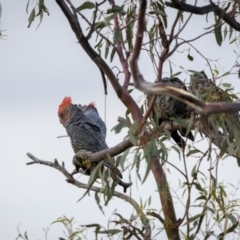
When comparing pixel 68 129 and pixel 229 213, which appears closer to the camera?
pixel 229 213

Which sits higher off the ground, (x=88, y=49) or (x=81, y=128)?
(x=81, y=128)

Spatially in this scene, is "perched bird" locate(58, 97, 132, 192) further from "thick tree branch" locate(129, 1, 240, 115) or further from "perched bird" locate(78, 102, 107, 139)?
"thick tree branch" locate(129, 1, 240, 115)

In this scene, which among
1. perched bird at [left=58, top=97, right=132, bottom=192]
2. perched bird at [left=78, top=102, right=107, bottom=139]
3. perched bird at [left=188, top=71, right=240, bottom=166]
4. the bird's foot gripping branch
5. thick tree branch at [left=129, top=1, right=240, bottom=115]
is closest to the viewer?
thick tree branch at [left=129, top=1, right=240, bottom=115]

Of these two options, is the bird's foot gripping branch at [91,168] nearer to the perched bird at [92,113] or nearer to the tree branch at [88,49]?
the tree branch at [88,49]

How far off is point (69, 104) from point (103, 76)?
257cm

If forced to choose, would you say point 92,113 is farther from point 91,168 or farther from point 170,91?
point 170,91

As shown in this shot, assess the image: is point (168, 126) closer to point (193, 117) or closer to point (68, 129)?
point (193, 117)

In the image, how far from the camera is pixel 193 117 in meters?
2.56

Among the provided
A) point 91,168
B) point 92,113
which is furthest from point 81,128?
point 91,168

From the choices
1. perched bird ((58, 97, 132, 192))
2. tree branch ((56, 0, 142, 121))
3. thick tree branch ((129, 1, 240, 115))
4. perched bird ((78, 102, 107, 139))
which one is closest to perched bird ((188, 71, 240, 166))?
tree branch ((56, 0, 142, 121))

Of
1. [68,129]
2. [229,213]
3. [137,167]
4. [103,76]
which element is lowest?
[229,213]

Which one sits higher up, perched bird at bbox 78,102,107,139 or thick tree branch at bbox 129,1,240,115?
perched bird at bbox 78,102,107,139

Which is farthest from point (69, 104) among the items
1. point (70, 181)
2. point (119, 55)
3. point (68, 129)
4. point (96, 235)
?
point (96, 235)

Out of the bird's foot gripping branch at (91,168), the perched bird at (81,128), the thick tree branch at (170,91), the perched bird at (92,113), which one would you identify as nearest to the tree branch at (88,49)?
the bird's foot gripping branch at (91,168)
